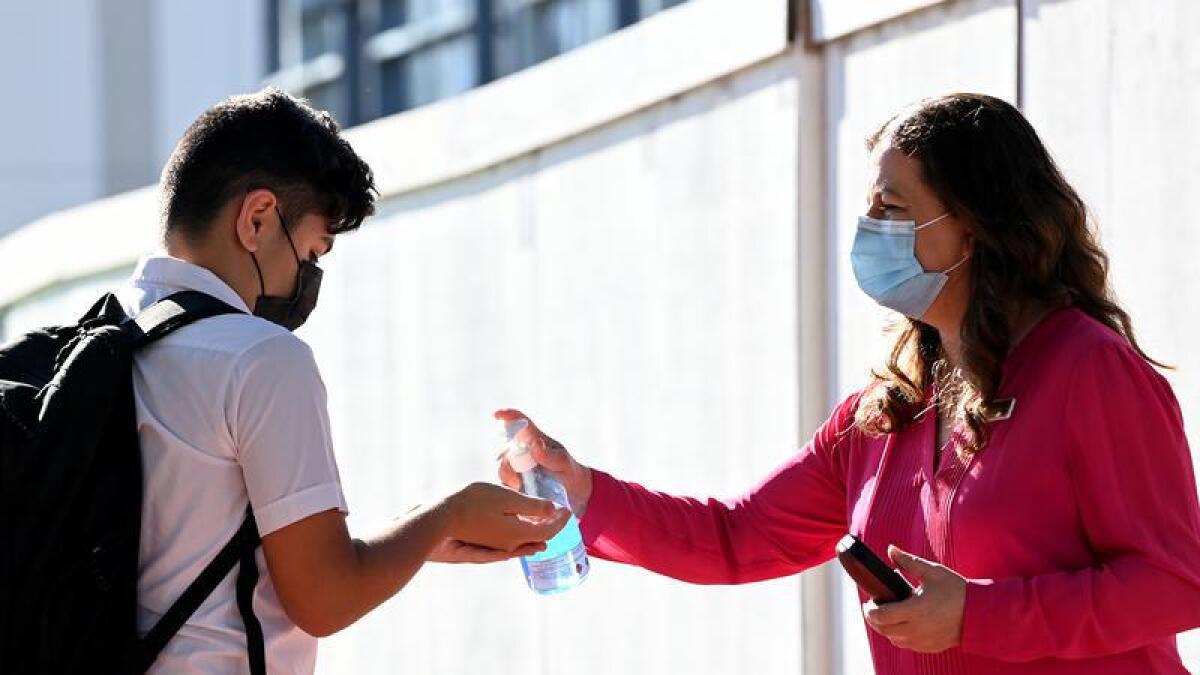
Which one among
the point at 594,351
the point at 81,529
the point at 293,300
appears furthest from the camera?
the point at 594,351

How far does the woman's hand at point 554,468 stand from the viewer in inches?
151

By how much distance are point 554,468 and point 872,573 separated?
0.96 m

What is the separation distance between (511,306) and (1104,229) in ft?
11.7

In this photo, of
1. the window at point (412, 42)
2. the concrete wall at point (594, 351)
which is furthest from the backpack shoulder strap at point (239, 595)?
the window at point (412, 42)

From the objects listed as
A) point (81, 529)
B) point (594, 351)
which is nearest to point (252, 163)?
point (81, 529)

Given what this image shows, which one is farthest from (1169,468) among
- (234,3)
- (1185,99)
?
(234,3)

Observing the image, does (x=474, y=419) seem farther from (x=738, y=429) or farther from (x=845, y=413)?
(x=845, y=413)

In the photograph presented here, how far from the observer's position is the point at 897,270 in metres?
3.46

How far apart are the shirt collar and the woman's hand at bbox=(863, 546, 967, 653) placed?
1.11 meters

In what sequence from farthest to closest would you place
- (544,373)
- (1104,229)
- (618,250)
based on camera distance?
(544,373), (618,250), (1104,229)

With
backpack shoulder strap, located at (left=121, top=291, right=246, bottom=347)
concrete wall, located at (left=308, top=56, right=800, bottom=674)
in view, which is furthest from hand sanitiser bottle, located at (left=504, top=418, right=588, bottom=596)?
concrete wall, located at (left=308, top=56, right=800, bottom=674)

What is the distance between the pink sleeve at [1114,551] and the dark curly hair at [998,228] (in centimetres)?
19

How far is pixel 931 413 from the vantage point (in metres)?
3.47

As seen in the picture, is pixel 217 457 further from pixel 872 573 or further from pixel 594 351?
pixel 594 351
